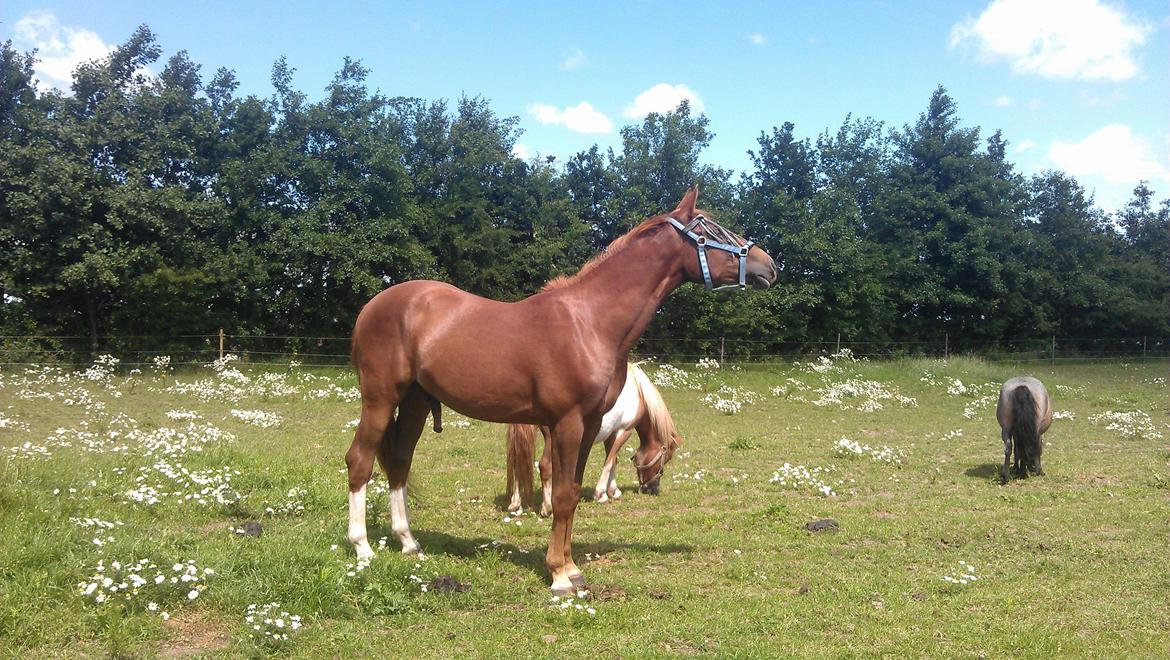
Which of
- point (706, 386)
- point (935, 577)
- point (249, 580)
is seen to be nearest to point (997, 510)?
point (935, 577)

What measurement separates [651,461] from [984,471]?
18.0ft

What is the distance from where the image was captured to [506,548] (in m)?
6.51

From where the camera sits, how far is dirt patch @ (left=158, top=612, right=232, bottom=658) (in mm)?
4148

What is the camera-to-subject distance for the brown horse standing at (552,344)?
5.53 metres

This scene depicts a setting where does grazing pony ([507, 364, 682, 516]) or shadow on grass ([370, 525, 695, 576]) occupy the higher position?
grazing pony ([507, 364, 682, 516])

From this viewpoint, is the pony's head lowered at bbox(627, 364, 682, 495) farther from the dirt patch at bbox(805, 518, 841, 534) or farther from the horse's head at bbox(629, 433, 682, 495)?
the dirt patch at bbox(805, 518, 841, 534)

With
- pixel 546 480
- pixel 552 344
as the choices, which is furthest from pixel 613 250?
pixel 546 480

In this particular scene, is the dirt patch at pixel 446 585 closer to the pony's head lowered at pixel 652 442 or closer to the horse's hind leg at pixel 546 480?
the horse's hind leg at pixel 546 480

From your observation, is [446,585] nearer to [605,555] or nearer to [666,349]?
[605,555]

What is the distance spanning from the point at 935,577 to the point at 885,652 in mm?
1725

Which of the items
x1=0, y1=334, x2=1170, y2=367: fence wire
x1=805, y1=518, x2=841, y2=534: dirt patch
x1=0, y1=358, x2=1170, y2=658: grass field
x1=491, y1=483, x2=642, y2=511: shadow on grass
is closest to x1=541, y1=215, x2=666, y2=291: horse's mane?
x1=0, y1=358, x2=1170, y2=658: grass field

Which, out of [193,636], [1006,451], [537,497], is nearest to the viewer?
[193,636]

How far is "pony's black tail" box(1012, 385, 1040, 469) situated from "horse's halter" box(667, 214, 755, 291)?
22.7 ft

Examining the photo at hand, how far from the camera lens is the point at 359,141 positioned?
89.9ft
